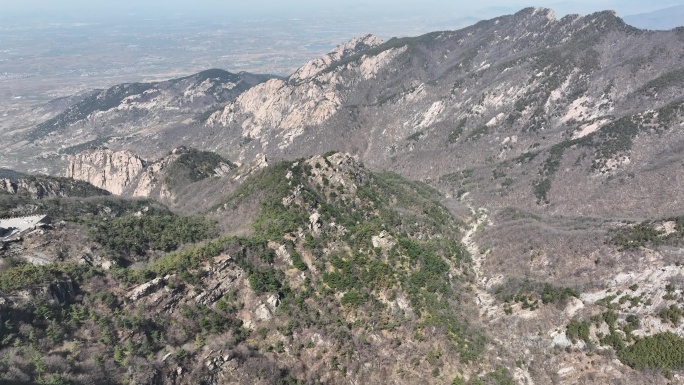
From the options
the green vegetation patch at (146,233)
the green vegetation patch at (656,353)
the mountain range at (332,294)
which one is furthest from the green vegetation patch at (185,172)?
the green vegetation patch at (656,353)

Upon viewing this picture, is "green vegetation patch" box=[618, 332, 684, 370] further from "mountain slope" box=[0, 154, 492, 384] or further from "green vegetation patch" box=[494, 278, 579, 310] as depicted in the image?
"mountain slope" box=[0, 154, 492, 384]

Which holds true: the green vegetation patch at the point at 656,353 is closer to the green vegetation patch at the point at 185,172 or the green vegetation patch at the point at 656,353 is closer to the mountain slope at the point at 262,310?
the mountain slope at the point at 262,310

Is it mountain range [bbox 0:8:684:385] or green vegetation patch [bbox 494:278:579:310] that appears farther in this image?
green vegetation patch [bbox 494:278:579:310]

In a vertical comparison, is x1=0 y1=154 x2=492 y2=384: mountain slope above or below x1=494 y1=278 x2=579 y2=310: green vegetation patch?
above

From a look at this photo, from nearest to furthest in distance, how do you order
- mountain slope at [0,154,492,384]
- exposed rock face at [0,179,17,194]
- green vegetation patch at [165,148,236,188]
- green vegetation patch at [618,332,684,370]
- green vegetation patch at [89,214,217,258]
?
mountain slope at [0,154,492,384]
green vegetation patch at [618,332,684,370]
green vegetation patch at [89,214,217,258]
exposed rock face at [0,179,17,194]
green vegetation patch at [165,148,236,188]

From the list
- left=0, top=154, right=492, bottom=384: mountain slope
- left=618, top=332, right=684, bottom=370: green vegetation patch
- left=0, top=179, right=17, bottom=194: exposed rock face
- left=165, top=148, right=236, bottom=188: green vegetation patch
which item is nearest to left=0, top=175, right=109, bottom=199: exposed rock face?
left=0, top=179, right=17, bottom=194: exposed rock face

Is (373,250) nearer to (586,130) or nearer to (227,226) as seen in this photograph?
(227,226)

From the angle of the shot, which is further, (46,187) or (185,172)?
(185,172)

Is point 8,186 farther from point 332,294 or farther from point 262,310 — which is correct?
point 332,294

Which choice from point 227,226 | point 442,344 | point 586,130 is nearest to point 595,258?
point 442,344

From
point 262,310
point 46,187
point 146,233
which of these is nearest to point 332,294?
point 262,310

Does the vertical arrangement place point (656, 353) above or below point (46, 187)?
above

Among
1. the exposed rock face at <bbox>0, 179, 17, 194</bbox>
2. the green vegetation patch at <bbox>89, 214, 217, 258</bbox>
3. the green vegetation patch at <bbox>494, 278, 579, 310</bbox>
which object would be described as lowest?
the green vegetation patch at <bbox>494, 278, 579, 310</bbox>
